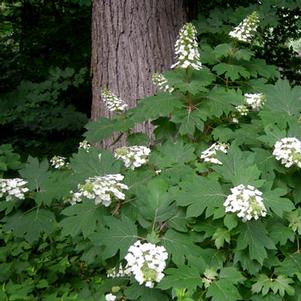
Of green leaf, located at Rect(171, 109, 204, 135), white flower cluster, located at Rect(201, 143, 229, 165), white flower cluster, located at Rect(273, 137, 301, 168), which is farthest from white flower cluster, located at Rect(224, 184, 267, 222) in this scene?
green leaf, located at Rect(171, 109, 204, 135)

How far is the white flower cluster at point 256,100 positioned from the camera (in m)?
2.46

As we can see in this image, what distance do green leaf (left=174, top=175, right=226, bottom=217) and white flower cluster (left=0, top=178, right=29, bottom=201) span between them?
0.85 meters

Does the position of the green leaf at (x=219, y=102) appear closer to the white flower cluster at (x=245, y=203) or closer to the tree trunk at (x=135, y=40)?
the white flower cluster at (x=245, y=203)

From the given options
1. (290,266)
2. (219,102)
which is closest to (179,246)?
(290,266)

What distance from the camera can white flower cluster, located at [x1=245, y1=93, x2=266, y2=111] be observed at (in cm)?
246

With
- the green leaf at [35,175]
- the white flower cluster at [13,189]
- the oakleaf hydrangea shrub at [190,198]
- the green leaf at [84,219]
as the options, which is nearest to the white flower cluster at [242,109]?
the oakleaf hydrangea shrub at [190,198]

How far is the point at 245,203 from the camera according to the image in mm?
1640

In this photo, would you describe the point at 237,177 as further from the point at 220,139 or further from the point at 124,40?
the point at 124,40

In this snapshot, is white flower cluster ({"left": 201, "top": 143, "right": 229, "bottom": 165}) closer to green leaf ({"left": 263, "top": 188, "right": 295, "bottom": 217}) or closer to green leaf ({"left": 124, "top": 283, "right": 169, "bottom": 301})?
green leaf ({"left": 263, "top": 188, "right": 295, "bottom": 217})

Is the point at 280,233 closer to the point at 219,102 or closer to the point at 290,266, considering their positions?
the point at 290,266

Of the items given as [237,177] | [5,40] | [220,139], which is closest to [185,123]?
[220,139]

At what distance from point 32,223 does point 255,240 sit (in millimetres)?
1108

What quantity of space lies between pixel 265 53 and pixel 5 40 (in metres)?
3.58

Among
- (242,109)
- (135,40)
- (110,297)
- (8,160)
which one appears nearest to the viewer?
(110,297)
